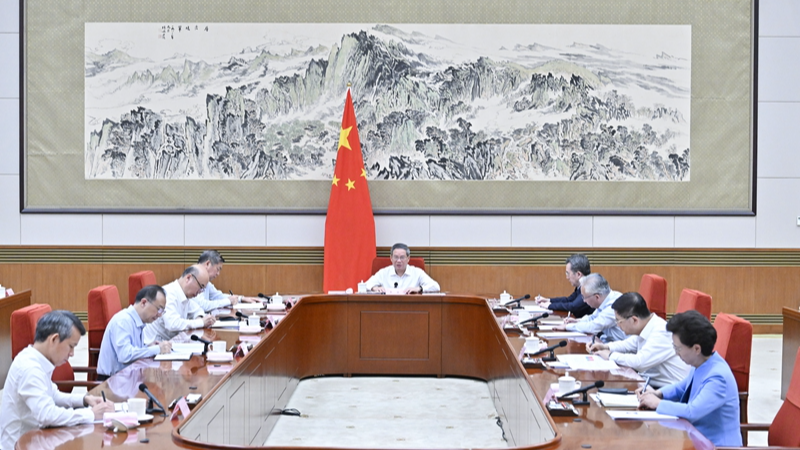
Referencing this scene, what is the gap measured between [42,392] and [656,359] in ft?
9.68

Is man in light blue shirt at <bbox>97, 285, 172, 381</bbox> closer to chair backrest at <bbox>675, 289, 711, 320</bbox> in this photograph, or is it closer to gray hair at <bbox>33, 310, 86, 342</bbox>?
gray hair at <bbox>33, 310, 86, 342</bbox>

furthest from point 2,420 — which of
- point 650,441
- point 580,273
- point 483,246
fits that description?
point 483,246

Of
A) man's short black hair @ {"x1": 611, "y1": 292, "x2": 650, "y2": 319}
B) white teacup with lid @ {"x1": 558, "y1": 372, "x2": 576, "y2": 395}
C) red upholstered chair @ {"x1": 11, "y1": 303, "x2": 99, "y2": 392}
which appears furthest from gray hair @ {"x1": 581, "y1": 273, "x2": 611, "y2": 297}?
red upholstered chair @ {"x1": 11, "y1": 303, "x2": 99, "y2": 392}

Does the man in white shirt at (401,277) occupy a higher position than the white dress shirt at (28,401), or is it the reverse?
the man in white shirt at (401,277)

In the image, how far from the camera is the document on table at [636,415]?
3135 millimetres

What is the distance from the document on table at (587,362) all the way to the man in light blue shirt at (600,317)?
925 mm

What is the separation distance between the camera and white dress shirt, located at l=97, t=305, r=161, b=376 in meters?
4.42

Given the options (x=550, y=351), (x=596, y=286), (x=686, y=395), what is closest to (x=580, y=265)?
(x=596, y=286)

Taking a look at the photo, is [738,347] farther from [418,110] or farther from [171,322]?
[418,110]

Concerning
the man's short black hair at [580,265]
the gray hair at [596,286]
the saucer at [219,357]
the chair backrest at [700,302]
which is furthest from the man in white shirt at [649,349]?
the saucer at [219,357]

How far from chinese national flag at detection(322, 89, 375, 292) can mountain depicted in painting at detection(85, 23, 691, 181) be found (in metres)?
0.36

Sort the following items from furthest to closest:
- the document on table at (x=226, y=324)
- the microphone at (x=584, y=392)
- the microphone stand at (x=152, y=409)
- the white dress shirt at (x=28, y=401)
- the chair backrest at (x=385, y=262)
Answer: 1. the chair backrest at (x=385, y=262)
2. the document on table at (x=226, y=324)
3. the microphone at (x=584, y=392)
4. the microphone stand at (x=152, y=409)
5. the white dress shirt at (x=28, y=401)

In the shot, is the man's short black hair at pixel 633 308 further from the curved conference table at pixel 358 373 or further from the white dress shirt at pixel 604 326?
the white dress shirt at pixel 604 326

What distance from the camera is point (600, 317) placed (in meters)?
5.24
